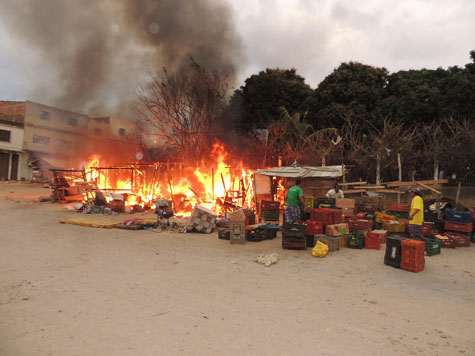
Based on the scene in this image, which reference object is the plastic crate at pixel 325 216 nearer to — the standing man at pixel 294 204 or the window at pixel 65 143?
the standing man at pixel 294 204

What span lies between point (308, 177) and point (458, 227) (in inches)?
222

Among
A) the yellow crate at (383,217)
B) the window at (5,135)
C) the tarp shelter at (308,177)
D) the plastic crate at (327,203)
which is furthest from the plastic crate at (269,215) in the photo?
the window at (5,135)

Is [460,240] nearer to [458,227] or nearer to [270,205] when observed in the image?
Answer: [458,227]

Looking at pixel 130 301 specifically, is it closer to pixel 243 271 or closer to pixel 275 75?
pixel 243 271

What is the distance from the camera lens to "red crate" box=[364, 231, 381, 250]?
895 cm

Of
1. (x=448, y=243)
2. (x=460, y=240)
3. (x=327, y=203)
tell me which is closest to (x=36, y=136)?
(x=327, y=203)

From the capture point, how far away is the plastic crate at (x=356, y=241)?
8.95 meters

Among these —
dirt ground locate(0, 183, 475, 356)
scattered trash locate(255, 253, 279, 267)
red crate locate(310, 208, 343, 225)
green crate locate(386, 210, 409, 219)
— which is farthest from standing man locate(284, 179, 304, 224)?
green crate locate(386, 210, 409, 219)

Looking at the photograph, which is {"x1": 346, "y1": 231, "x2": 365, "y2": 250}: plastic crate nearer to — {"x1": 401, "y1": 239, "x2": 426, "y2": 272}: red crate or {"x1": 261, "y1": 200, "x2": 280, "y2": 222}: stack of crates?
{"x1": 401, "y1": 239, "x2": 426, "y2": 272}: red crate

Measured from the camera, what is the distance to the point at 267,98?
96.5 feet

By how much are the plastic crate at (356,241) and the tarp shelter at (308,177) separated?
385cm

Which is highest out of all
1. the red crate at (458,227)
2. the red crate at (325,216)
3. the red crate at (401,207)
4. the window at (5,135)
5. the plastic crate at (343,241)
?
the window at (5,135)

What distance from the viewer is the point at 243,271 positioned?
6.52 m

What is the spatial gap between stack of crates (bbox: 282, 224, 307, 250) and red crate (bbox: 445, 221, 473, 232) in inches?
206
